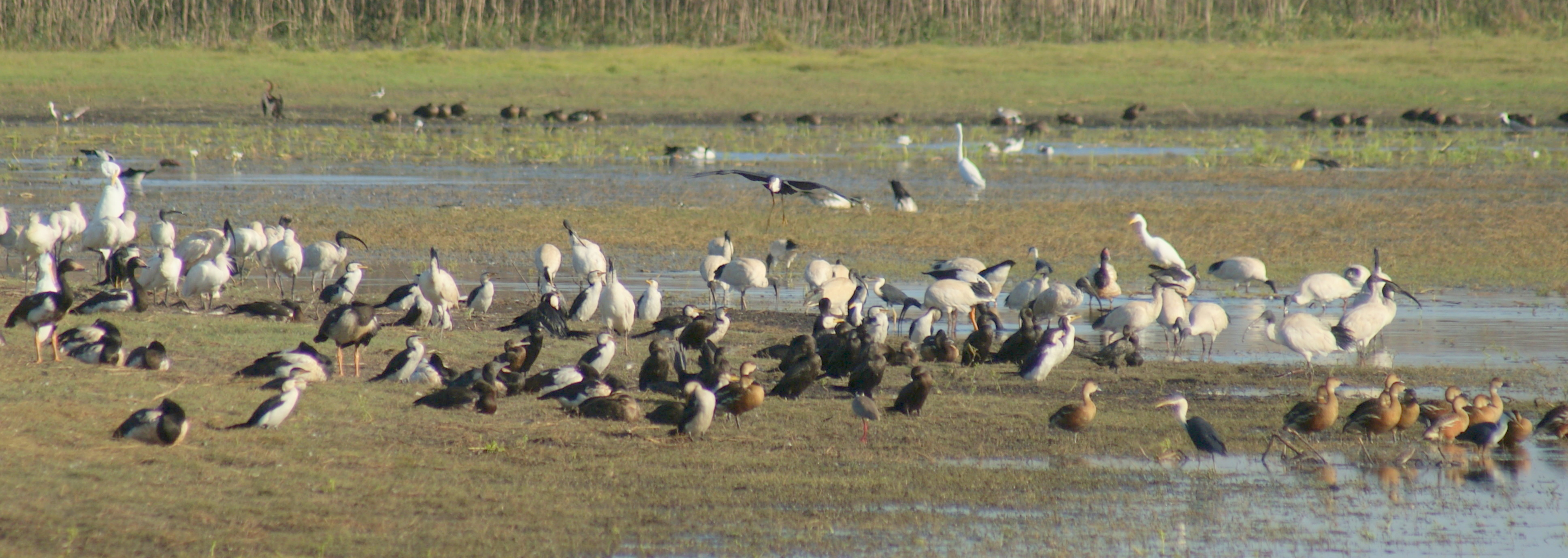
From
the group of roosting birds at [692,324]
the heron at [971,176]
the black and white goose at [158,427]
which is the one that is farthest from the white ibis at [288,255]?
the heron at [971,176]

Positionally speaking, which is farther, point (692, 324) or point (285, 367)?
point (692, 324)

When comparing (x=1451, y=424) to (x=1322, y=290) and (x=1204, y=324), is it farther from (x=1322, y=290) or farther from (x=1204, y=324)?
(x=1322, y=290)

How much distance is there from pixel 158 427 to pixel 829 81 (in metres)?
33.9

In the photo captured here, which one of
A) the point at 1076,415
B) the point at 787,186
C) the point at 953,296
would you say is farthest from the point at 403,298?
the point at 787,186

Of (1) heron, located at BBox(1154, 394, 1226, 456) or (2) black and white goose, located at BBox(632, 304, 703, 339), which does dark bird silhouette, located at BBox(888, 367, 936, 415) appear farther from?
(2) black and white goose, located at BBox(632, 304, 703, 339)

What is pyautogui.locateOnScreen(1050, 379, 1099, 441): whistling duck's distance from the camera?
25.1ft

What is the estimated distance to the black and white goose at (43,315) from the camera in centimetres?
859

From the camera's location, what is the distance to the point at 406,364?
8797mm

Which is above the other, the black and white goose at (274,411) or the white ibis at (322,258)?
the white ibis at (322,258)

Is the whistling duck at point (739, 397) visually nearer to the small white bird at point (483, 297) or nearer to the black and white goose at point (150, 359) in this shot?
the black and white goose at point (150, 359)

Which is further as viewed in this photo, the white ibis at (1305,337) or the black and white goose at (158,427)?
the white ibis at (1305,337)

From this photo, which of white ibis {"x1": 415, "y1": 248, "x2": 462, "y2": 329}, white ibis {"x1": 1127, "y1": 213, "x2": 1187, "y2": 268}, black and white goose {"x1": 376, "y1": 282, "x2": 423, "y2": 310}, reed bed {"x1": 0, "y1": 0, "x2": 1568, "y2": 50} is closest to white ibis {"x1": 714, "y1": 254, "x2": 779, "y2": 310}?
white ibis {"x1": 415, "y1": 248, "x2": 462, "y2": 329}

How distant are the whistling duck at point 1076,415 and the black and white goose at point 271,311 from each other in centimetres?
562

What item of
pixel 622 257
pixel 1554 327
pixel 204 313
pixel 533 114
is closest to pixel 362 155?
pixel 533 114
